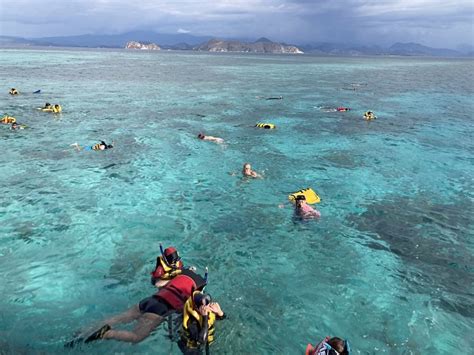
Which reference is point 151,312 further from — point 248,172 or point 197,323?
point 248,172

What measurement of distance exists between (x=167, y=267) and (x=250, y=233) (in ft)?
15.0

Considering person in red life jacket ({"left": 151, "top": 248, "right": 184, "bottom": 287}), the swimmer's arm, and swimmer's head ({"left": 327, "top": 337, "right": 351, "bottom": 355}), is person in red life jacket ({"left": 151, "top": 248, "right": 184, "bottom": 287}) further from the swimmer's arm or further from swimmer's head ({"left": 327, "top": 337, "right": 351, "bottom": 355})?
swimmer's head ({"left": 327, "top": 337, "right": 351, "bottom": 355})

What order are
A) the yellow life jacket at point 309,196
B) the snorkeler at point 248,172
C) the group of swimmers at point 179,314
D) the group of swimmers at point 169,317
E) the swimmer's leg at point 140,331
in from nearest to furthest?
1. the group of swimmers at point 179,314
2. the group of swimmers at point 169,317
3. the swimmer's leg at point 140,331
4. the yellow life jacket at point 309,196
5. the snorkeler at point 248,172

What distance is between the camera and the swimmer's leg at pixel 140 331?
8.55 meters

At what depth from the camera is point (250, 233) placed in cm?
1389

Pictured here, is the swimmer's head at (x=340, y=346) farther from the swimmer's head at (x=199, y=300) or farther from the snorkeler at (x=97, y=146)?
the snorkeler at (x=97, y=146)

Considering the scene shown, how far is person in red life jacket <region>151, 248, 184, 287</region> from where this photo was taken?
32.2 feet

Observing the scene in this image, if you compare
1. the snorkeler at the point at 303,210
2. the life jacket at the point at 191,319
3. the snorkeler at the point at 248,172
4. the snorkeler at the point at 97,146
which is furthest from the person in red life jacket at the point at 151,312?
the snorkeler at the point at 97,146

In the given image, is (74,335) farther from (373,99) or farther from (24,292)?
(373,99)

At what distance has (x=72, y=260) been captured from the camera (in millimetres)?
12148

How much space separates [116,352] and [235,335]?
8.66 ft

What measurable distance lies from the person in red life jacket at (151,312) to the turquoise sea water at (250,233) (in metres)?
0.25

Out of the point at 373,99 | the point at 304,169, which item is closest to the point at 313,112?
the point at 373,99

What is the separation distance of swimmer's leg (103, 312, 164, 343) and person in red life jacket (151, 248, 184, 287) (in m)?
1.14
